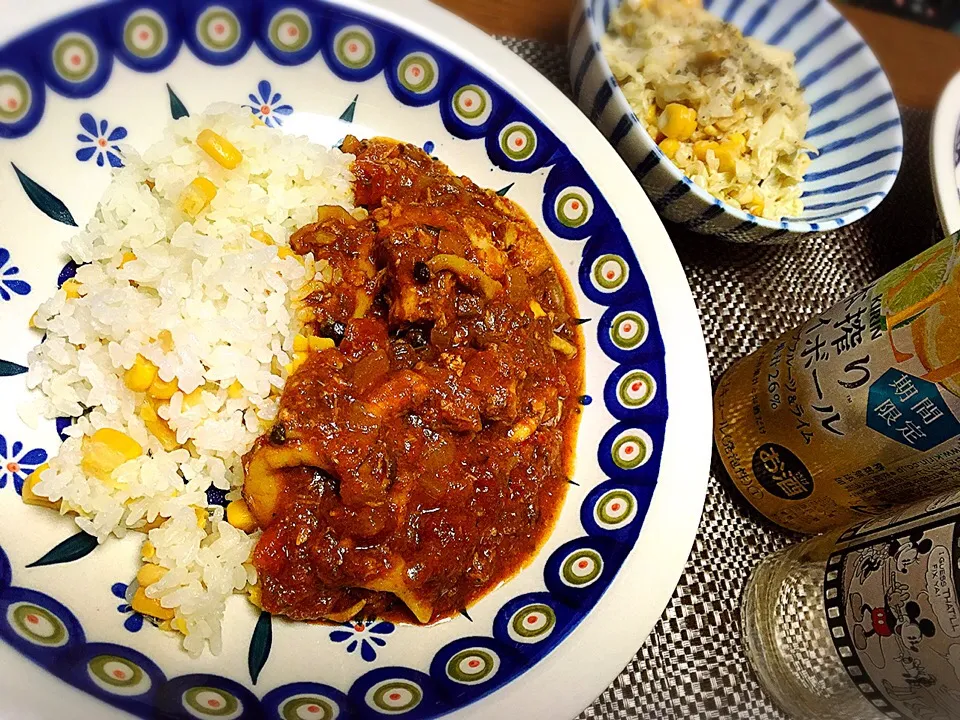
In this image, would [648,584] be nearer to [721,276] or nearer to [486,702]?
[486,702]

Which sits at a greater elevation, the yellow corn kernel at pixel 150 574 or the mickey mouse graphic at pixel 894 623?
the mickey mouse graphic at pixel 894 623

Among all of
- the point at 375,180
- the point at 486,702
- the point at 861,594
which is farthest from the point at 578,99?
the point at 486,702

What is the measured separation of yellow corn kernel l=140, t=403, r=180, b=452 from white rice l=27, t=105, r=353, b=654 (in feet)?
0.06

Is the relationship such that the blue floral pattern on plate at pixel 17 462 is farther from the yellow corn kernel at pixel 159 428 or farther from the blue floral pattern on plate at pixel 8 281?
the blue floral pattern on plate at pixel 8 281

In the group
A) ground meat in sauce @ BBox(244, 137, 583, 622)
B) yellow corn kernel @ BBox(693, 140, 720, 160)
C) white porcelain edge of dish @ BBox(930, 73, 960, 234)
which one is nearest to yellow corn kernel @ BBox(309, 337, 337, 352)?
ground meat in sauce @ BBox(244, 137, 583, 622)

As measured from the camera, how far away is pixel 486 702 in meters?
1.80

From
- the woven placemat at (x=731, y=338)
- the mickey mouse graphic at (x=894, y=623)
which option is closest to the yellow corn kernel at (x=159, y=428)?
the woven placemat at (x=731, y=338)

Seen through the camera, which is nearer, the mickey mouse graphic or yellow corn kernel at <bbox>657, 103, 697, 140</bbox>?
the mickey mouse graphic

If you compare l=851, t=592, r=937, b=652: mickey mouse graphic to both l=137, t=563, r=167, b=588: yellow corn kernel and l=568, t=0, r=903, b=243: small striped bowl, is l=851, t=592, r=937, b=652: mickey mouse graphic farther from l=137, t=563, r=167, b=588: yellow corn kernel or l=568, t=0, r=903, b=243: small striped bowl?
l=137, t=563, r=167, b=588: yellow corn kernel

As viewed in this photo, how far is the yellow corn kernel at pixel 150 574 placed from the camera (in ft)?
5.78

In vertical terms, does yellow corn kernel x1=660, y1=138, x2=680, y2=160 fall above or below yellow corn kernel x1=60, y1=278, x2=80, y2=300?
above

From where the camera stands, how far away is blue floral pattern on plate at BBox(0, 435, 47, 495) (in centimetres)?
179

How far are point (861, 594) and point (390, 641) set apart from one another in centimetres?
129

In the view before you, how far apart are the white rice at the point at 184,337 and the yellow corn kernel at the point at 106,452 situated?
25mm
